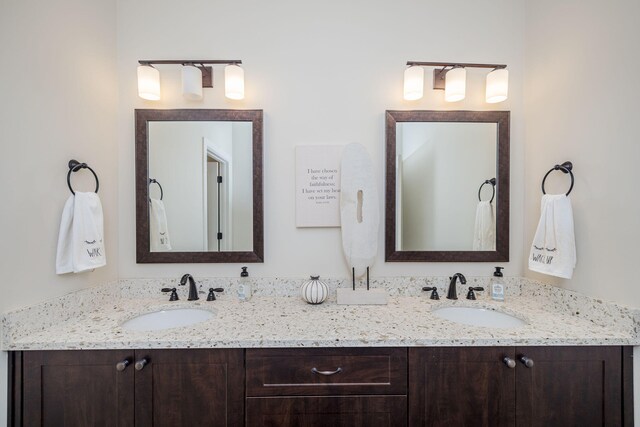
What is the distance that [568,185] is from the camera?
52.4 inches

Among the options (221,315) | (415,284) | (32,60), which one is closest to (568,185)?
(415,284)

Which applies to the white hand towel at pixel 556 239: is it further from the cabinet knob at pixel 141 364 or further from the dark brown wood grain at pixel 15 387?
the dark brown wood grain at pixel 15 387

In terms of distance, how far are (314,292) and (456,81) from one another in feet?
4.39

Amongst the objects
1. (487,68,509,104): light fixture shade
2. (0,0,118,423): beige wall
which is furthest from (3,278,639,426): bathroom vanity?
(487,68,509,104): light fixture shade

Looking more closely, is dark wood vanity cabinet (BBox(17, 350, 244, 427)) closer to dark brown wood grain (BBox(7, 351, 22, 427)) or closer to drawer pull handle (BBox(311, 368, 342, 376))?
dark brown wood grain (BBox(7, 351, 22, 427))

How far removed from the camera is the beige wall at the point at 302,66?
62.3 inches

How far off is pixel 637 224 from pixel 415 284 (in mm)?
912

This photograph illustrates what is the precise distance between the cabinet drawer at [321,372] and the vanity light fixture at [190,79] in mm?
1284

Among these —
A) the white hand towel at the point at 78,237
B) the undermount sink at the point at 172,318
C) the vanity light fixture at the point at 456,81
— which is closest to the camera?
the white hand towel at the point at 78,237

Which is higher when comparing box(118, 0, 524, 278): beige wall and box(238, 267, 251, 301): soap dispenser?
box(118, 0, 524, 278): beige wall

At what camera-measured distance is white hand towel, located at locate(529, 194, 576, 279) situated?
1251 mm

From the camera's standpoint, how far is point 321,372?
105 cm

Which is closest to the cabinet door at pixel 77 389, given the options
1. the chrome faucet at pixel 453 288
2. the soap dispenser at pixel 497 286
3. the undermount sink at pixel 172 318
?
the undermount sink at pixel 172 318

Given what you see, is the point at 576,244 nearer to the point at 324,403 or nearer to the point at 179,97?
the point at 324,403
